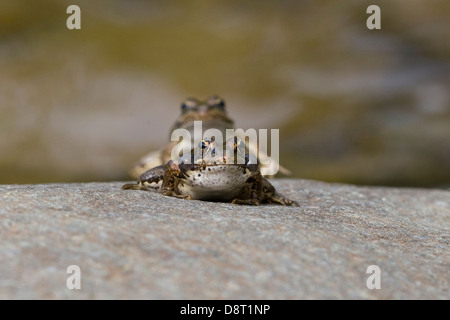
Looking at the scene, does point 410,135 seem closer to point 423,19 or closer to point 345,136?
point 345,136

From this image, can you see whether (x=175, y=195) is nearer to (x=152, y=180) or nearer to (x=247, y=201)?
(x=152, y=180)

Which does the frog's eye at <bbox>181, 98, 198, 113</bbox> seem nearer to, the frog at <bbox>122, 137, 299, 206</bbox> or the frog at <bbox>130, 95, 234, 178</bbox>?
the frog at <bbox>130, 95, 234, 178</bbox>

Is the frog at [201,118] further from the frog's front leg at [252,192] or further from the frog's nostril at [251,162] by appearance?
the frog's nostril at [251,162]

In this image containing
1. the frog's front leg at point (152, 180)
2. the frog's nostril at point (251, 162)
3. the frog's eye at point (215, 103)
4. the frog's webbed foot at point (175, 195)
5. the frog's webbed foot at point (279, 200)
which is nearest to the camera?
the frog's nostril at point (251, 162)

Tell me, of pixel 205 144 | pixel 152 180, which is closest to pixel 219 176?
pixel 205 144

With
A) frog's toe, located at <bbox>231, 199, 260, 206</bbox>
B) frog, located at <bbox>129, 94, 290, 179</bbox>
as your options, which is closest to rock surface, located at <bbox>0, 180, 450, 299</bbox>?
frog's toe, located at <bbox>231, 199, 260, 206</bbox>

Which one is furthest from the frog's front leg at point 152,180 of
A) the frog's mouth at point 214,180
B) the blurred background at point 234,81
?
the blurred background at point 234,81
